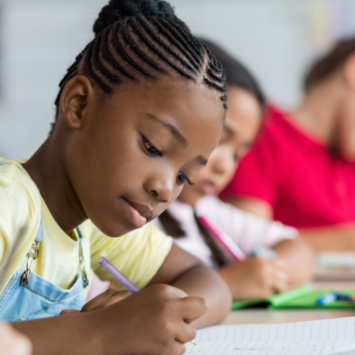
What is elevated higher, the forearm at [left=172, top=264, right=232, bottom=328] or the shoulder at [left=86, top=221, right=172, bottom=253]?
the shoulder at [left=86, top=221, right=172, bottom=253]

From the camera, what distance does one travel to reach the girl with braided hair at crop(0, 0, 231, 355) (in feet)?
1.52

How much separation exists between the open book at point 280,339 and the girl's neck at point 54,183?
0.62 ft

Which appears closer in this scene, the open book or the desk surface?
the open book

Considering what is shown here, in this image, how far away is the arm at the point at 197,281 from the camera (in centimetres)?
62

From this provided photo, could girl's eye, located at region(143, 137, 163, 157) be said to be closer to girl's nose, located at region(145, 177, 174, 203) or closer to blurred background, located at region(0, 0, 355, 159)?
girl's nose, located at region(145, 177, 174, 203)

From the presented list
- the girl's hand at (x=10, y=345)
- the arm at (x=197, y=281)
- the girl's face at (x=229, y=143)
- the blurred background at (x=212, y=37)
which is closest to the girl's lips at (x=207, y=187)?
the girl's face at (x=229, y=143)

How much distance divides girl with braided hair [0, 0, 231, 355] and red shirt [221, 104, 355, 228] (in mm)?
1098

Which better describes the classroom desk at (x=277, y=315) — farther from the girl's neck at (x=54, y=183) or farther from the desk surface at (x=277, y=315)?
the girl's neck at (x=54, y=183)

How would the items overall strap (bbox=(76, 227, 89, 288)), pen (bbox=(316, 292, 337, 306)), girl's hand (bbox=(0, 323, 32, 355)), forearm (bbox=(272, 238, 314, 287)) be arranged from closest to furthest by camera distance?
girl's hand (bbox=(0, 323, 32, 355)) → overall strap (bbox=(76, 227, 89, 288)) → pen (bbox=(316, 292, 337, 306)) → forearm (bbox=(272, 238, 314, 287))

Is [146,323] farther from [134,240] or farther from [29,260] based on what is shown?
[134,240]

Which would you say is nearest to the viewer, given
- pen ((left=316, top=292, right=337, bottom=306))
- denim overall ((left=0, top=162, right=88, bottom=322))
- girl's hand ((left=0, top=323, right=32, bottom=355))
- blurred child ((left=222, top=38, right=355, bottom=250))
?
girl's hand ((left=0, top=323, right=32, bottom=355))

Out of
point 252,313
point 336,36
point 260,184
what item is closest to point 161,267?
point 252,313

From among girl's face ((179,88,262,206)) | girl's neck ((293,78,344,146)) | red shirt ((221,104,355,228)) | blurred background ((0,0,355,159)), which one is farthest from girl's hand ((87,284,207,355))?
blurred background ((0,0,355,159))

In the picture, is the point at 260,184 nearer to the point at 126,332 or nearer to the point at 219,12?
the point at 126,332
